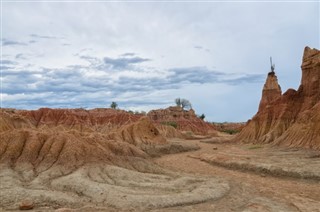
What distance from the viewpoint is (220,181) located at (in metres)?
23.5

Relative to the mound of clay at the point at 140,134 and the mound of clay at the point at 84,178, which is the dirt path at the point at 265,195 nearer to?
the mound of clay at the point at 84,178

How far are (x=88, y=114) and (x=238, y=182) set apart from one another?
215 feet

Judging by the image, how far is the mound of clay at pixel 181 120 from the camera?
4012 inches

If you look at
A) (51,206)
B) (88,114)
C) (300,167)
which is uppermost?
(88,114)

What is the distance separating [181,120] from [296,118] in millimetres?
58767

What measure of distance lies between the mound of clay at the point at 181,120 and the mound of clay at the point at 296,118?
40.5 m

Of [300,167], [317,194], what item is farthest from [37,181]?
[300,167]

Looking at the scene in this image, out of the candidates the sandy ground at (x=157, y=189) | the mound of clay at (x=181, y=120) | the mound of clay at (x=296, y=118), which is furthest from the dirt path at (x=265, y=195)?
the mound of clay at (x=181, y=120)

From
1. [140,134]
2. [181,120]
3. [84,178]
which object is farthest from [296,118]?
[181,120]

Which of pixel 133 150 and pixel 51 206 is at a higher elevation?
pixel 133 150

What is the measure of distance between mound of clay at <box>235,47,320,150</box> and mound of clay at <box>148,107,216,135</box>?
40.5m

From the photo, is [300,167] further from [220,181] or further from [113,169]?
[113,169]

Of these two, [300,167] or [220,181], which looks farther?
[300,167]

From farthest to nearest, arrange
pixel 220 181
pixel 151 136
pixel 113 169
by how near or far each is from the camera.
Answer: pixel 151 136, pixel 113 169, pixel 220 181
